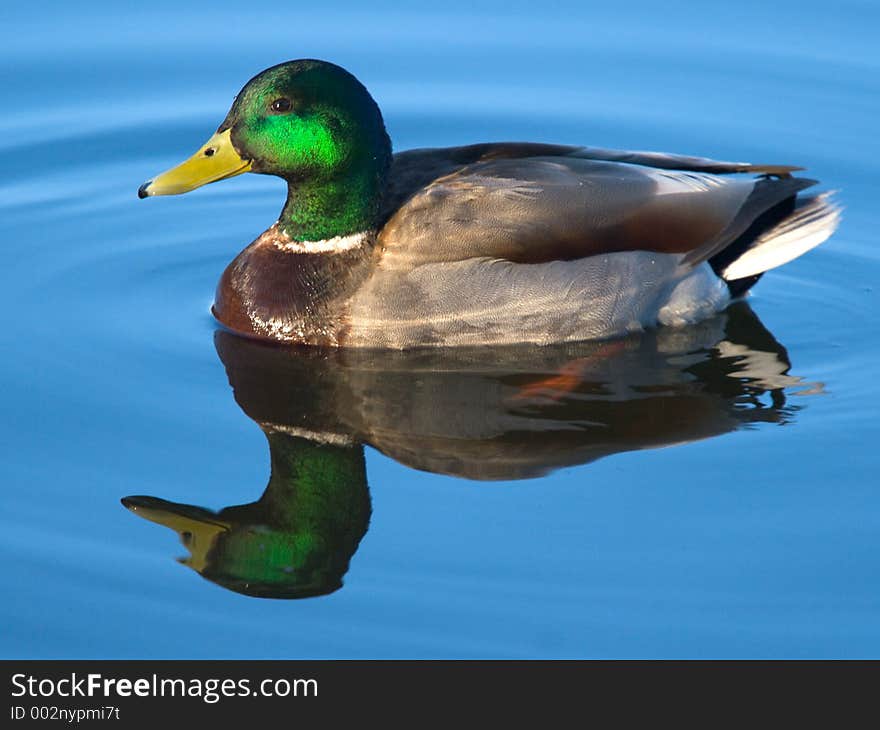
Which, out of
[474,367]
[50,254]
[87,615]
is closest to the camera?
[87,615]

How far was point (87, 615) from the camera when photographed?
6445mm

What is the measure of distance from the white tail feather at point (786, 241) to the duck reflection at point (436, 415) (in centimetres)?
30

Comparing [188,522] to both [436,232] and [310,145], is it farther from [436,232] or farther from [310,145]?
[310,145]

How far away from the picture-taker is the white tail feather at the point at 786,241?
365 inches

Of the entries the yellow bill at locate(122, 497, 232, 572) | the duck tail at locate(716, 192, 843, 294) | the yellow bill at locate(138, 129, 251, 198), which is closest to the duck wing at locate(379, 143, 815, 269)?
the duck tail at locate(716, 192, 843, 294)

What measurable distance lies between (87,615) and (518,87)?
6.39m

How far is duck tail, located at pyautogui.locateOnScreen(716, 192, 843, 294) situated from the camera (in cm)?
929

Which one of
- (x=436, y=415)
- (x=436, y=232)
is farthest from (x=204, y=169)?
(x=436, y=415)

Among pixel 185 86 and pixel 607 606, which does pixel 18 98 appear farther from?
pixel 607 606

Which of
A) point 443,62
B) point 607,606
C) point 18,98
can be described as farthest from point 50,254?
point 607,606

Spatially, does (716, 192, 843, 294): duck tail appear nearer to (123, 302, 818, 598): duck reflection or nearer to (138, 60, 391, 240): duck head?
(123, 302, 818, 598): duck reflection

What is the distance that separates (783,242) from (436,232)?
2.05m

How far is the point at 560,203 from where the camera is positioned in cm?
870

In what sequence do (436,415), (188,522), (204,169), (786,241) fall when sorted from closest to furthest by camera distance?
(188,522)
(436,415)
(204,169)
(786,241)
